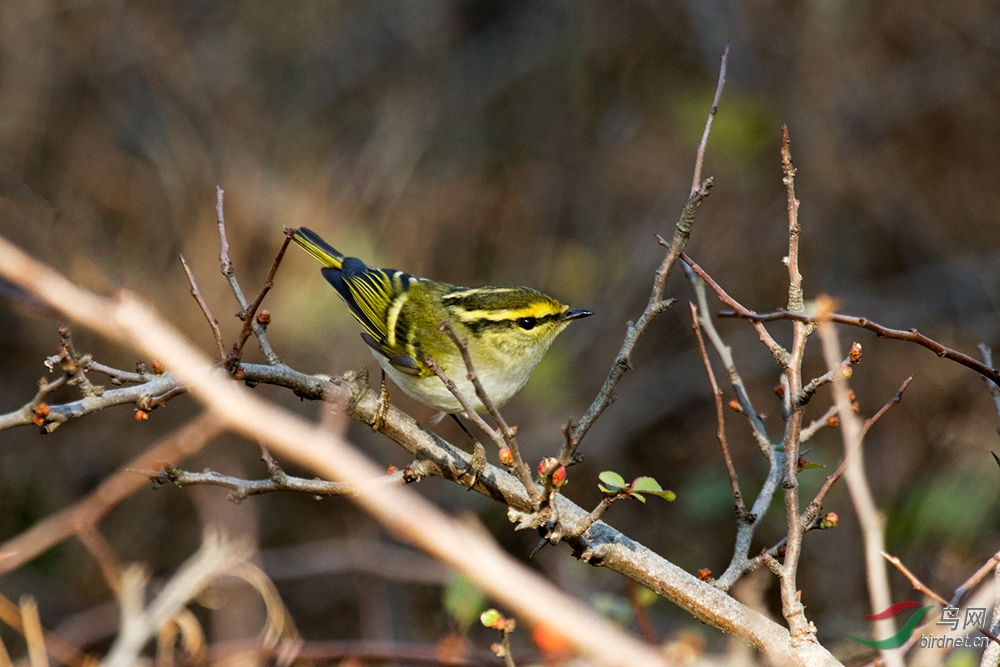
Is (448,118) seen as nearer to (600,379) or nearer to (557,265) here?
(557,265)

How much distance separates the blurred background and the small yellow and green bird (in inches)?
86.5

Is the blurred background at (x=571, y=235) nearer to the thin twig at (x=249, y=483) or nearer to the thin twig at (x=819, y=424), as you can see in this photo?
the thin twig at (x=819, y=424)

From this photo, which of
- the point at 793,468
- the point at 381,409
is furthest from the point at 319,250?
the point at 793,468

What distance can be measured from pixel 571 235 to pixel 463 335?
4.83 m

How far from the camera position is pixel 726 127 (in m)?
8.06

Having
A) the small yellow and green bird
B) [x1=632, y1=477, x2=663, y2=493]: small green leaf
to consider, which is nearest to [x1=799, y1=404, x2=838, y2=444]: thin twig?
[x1=632, y1=477, x2=663, y2=493]: small green leaf

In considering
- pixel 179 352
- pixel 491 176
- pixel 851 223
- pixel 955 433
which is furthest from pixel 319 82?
pixel 179 352

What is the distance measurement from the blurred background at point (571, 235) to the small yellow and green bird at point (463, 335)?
7.21 feet

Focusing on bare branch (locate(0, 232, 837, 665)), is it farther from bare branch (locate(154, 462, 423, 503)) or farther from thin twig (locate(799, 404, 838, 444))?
thin twig (locate(799, 404, 838, 444))

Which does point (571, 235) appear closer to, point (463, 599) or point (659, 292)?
point (463, 599)

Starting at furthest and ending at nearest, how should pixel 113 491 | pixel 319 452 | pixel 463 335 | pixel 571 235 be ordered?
pixel 571 235
pixel 463 335
pixel 113 491
pixel 319 452

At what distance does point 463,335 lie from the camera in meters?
3.84

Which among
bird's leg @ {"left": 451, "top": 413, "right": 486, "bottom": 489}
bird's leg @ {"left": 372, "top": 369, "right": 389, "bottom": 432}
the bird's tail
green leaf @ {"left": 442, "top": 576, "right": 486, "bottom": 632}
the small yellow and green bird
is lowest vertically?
green leaf @ {"left": 442, "top": 576, "right": 486, "bottom": 632}

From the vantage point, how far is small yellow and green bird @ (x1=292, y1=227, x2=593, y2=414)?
363 centimetres
